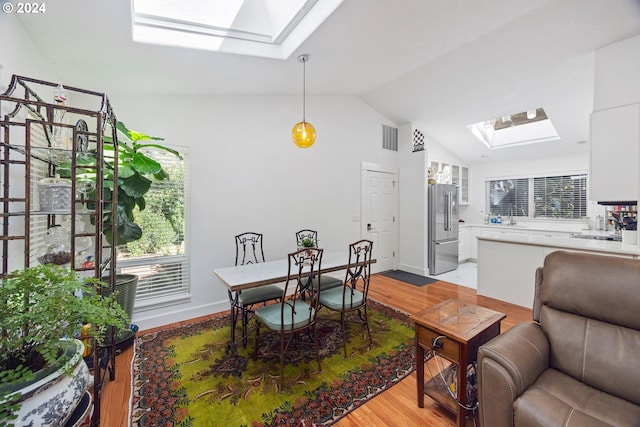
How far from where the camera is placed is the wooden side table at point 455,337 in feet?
5.08

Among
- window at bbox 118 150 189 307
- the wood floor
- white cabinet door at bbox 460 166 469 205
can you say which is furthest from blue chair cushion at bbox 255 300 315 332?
white cabinet door at bbox 460 166 469 205

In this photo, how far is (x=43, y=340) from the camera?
86 cm

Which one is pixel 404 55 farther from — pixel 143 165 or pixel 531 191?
pixel 531 191

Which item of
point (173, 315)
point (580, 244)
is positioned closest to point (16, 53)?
point (173, 315)

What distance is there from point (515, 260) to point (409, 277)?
5.92 feet

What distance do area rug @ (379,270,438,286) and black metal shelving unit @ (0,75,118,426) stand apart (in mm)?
4179

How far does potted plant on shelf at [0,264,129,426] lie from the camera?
78 cm

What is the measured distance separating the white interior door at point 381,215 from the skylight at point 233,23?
9.01 ft

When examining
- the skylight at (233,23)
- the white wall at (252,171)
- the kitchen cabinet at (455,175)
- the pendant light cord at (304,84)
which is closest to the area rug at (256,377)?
the white wall at (252,171)

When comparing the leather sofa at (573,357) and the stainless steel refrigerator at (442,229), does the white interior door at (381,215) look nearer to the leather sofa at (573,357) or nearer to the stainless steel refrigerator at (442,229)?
the stainless steel refrigerator at (442,229)

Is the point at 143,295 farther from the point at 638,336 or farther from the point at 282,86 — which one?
the point at 638,336

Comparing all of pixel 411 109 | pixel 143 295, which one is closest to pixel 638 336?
pixel 143 295

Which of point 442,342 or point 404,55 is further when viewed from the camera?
point 404,55

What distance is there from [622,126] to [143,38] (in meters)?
4.65
